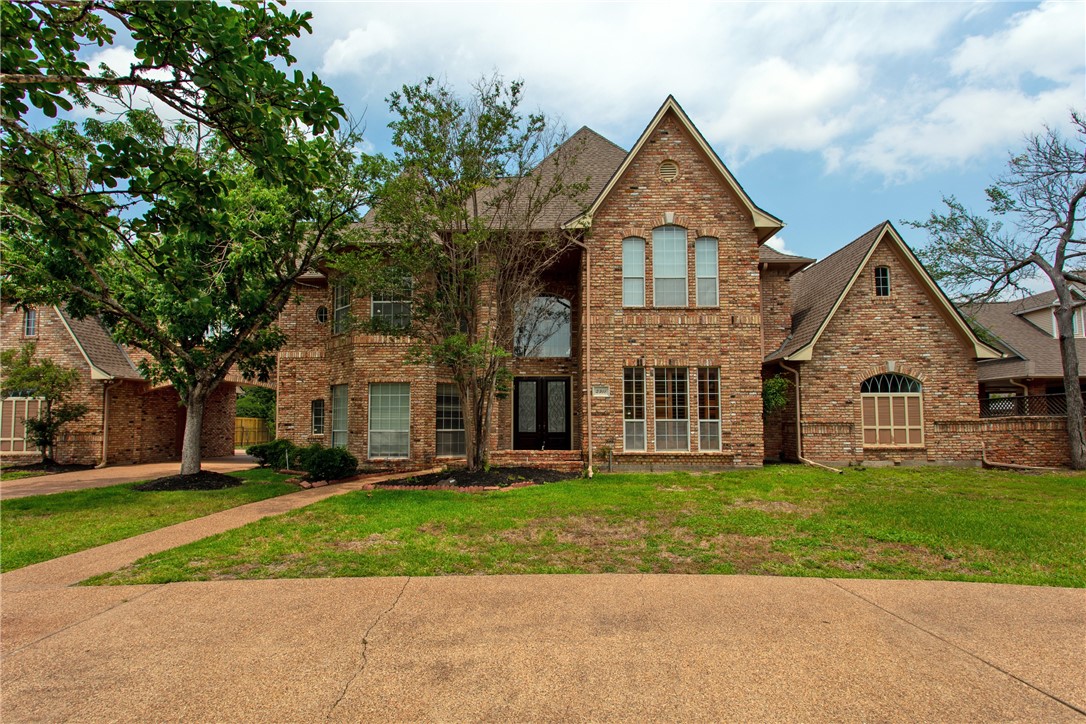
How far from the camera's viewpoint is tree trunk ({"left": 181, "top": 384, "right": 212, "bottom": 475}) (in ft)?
48.9

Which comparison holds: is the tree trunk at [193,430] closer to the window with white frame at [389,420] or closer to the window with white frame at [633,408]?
the window with white frame at [389,420]

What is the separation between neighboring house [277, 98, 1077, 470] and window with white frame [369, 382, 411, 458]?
4 cm

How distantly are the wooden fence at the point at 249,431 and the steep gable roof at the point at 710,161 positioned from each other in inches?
1098

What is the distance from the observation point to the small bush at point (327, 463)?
1510 centimetres

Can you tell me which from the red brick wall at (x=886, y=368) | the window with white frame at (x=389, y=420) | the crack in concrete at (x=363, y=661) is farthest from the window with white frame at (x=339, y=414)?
the red brick wall at (x=886, y=368)

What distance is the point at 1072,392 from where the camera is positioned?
1684cm

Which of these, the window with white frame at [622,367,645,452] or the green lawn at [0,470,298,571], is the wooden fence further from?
the window with white frame at [622,367,645,452]

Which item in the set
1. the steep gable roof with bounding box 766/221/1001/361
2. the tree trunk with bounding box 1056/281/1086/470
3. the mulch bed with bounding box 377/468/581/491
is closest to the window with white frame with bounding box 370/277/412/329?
the mulch bed with bounding box 377/468/581/491

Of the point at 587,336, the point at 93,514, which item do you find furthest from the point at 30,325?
the point at 587,336

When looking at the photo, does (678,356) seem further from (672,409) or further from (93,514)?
(93,514)

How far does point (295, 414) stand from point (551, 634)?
54.9 ft

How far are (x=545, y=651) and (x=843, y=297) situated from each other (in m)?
15.7

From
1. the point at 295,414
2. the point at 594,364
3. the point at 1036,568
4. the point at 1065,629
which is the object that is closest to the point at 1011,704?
the point at 1065,629

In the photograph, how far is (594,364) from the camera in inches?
615
